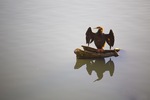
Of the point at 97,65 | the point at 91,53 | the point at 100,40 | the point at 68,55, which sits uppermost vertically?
the point at 100,40

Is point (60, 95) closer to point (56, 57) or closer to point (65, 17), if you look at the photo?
point (56, 57)

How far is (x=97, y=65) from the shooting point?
7.12 metres

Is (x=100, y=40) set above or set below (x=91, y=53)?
above

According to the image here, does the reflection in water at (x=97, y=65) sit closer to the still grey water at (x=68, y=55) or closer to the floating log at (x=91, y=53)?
the still grey water at (x=68, y=55)

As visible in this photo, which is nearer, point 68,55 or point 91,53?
point 91,53

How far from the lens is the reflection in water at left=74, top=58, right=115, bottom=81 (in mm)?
6902

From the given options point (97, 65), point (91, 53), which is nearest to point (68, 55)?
point (91, 53)

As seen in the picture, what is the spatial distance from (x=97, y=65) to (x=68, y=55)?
35.9 inches

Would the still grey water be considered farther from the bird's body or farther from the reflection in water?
the bird's body

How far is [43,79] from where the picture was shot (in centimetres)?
643

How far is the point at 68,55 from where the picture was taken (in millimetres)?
7543

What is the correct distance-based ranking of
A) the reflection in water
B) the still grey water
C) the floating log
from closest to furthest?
the still grey water → the reflection in water → the floating log

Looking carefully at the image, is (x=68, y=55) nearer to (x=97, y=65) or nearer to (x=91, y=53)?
(x=91, y=53)

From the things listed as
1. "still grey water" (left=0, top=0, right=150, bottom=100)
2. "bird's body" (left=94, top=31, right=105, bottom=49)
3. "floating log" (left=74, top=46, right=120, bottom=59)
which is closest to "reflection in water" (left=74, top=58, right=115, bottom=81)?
"still grey water" (left=0, top=0, right=150, bottom=100)
